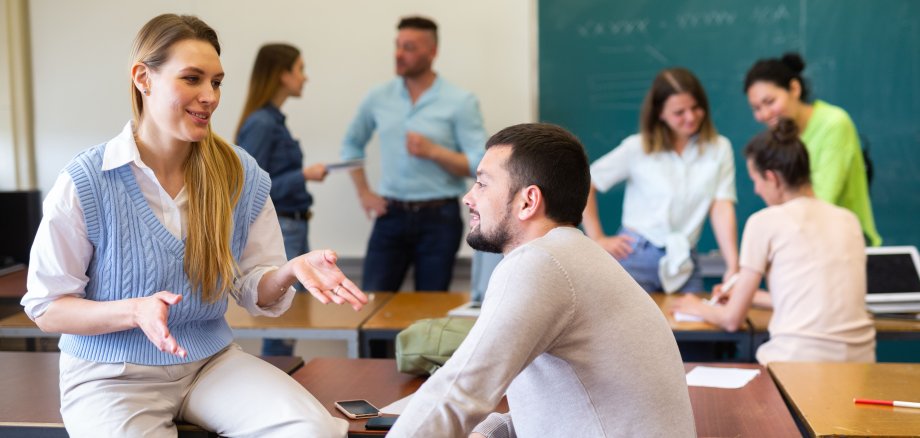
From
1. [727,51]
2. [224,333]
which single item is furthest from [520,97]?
[224,333]

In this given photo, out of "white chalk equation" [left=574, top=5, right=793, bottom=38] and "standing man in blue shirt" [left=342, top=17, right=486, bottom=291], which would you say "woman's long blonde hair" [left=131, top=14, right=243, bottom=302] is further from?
"white chalk equation" [left=574, top=5, right=793, bottom=38]

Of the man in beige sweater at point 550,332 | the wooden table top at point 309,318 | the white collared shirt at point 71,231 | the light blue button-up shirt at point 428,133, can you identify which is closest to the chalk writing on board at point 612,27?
the light blue button-up shirt at point 428,133

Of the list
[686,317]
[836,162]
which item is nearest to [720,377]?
[686,317]

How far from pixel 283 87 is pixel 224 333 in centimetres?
231

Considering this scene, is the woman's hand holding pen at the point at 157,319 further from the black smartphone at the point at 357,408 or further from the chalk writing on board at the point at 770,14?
the chalk writing on board at the point at 770,14

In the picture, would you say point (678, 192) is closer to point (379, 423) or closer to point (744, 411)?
point (744, 411)

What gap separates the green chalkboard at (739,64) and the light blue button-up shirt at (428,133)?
2.05 ft

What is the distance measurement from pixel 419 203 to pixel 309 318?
1230 mm

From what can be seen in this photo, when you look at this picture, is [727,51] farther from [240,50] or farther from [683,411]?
[683,411]

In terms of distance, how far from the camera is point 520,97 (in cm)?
490

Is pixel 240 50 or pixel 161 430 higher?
pixel 240 50

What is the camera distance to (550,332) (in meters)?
1.55

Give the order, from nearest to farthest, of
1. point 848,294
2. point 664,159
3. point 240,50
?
point 848,294 → point 664,159 → point 240,50

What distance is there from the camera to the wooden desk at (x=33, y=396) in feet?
6.44
